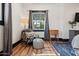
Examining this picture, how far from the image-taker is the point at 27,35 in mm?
5828

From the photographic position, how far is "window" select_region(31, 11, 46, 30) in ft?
20.3

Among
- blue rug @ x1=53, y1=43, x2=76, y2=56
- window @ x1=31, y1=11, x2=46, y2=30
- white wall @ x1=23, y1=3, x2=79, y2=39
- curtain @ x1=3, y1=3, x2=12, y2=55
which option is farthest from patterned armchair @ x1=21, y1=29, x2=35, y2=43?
curtain @ x1=3, y1=3, x2=12, y2=55

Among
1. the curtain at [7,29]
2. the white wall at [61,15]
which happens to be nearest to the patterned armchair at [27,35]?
the white wall at [61,15]

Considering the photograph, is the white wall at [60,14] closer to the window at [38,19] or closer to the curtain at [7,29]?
the window at [38,19]

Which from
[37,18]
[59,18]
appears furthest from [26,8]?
[59,18]

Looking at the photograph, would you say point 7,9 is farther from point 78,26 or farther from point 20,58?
point 78,26

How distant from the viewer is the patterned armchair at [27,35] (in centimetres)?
565

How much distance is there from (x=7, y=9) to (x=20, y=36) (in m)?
2.51

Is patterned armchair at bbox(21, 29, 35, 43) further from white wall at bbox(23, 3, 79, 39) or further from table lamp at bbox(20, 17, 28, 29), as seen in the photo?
white wall at bbox(23, 3, 79, 39)

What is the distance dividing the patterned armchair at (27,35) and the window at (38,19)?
0.89ft

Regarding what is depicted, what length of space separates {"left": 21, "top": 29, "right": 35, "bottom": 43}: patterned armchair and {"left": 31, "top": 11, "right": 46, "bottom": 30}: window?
0.27 m

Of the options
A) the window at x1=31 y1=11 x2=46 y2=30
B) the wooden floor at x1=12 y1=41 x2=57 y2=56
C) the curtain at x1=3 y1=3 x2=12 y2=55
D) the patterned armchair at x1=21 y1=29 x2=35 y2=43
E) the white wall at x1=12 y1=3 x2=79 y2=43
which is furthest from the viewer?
the white wall at x1=12 y1=3 x2=79 y2=43

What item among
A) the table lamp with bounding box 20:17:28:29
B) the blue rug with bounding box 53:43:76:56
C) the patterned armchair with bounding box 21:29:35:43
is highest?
the table lamp with bounding box 20:17:28:29

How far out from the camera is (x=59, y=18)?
6.77 m
